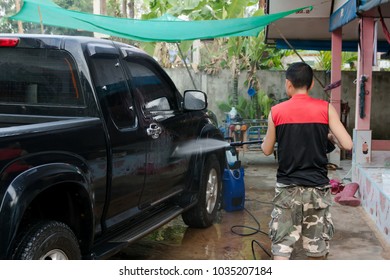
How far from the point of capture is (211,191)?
5773mm

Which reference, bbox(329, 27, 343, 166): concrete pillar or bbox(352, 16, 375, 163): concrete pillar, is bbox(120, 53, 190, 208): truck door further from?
bbox(329, 27, 343, 166): concrete pillar

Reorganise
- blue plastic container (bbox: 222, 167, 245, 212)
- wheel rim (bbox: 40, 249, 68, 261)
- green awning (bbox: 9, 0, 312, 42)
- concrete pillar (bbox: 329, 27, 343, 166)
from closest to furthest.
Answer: wheel rim (bbox: 40, 249, 68, 261), blue plastic container (bbox: 222, 167, 245, 212), green awning (bbox: 9, 0, 312, 42), concrete pillar (bbox: 329, 27, 343, 166)

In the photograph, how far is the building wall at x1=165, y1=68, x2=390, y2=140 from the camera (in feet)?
42.8

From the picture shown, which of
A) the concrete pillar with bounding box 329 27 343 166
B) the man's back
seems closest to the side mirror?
the man's back

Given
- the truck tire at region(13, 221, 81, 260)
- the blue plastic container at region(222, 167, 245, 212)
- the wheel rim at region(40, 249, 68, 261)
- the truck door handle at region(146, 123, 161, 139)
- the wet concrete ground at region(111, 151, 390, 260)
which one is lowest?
the wet concrete ground at region(111, 151, 390, 260)

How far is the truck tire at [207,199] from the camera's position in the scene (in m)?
5.46

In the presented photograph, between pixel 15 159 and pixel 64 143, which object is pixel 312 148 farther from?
pixel 15 159

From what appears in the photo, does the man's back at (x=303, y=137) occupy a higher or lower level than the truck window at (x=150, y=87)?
lower

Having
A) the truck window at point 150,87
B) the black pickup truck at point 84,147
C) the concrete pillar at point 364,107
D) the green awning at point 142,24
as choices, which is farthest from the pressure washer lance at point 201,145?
the green awning at point 142,24

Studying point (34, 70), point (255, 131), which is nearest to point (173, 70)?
point (255, 131)

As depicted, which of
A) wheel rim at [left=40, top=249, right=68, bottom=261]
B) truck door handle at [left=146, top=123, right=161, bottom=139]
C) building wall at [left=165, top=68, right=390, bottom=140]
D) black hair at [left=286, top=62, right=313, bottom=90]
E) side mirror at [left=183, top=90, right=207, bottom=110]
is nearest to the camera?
wheel rim at [left=40, top=249, right=68, bottom=261]

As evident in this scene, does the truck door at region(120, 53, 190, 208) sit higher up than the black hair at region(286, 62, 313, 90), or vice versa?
the black hair at region(286, 62, 313, 90)

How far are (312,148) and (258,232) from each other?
2.45m

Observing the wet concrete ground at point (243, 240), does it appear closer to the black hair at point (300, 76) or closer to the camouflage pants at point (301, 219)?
the camouflage pants at point (301, 219)
